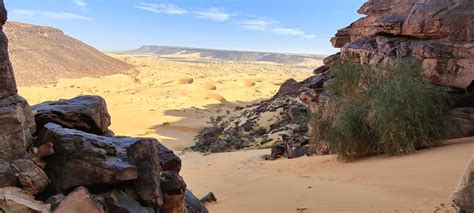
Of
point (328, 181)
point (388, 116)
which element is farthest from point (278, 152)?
point (328, 181)

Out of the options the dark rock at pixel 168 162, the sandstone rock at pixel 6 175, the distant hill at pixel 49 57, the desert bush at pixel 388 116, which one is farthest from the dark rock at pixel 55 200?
the distant hill at pixel 49 57

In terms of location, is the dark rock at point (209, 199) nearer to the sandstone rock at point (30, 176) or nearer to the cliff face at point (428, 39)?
the sandstone rock at point (30, 176)

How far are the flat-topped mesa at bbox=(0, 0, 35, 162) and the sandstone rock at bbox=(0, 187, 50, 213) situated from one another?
18.9 inches

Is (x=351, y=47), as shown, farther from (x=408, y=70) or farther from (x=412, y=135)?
(x=412, y=135)

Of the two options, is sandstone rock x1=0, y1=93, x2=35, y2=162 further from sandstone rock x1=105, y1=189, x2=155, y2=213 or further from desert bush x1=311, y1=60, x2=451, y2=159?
desert bush x1=311, y1=60, x2=451, y2=159

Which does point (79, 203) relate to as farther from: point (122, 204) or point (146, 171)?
point (146, 171)

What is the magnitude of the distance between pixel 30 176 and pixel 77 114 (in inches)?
64.5

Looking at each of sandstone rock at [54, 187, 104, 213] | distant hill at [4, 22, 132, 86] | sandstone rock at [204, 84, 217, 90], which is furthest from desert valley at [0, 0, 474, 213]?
distant hill at [4, 22, 132, 86]

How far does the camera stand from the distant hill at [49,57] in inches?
2096

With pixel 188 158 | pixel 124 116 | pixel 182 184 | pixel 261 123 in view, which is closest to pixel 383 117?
pixel 182 184

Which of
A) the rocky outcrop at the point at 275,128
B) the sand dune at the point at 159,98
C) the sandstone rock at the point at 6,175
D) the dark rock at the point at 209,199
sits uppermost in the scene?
the sandstone rock at the point at 6,175

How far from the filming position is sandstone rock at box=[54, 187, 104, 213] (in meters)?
4.12

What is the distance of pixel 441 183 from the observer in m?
7.94

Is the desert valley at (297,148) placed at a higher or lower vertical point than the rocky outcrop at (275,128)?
higher
